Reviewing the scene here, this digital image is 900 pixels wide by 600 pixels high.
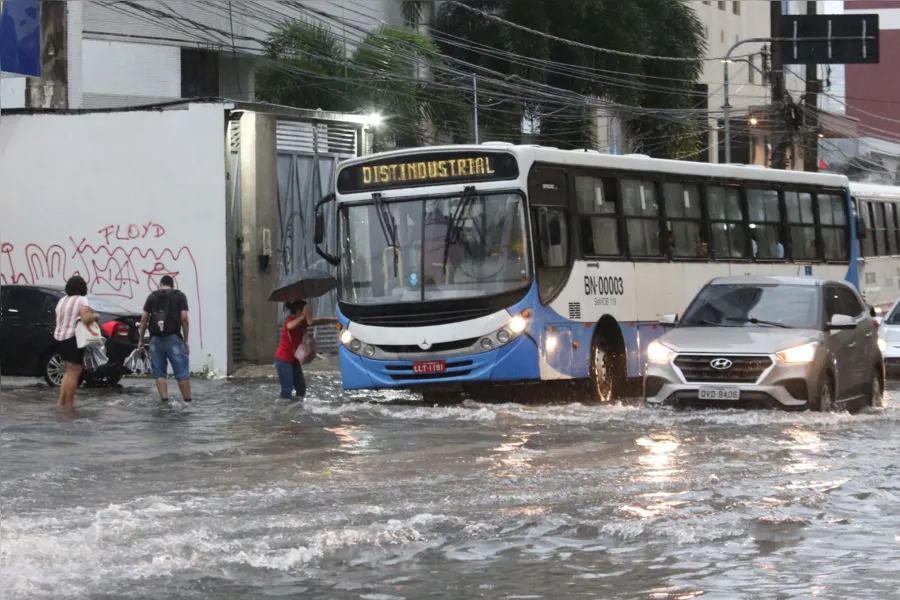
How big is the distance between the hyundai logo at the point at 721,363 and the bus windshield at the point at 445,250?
9.33 feet

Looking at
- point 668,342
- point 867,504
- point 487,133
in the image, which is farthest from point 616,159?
point 487,133

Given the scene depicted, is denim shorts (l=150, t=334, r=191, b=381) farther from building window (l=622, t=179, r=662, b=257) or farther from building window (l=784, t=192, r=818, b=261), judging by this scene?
building window (l=784, t=192, r=818, b=261)

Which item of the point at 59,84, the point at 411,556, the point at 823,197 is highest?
the point at 59,84

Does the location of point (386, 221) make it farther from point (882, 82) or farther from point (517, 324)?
point (882, 82)

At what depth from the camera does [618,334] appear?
835 inches

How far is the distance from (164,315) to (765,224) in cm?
893

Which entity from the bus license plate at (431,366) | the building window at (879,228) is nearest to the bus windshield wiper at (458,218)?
the bus license plate at (431,366)

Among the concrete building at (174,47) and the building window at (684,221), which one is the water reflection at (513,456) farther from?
the concrete building at (174,47)

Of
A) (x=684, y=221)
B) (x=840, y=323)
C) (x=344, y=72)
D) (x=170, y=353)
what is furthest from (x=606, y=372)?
(x=344, y=72)

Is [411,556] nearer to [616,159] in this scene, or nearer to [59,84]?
[616,159]

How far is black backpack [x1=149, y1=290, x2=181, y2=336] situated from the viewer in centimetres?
2055

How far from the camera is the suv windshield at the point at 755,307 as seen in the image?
18.2 meters

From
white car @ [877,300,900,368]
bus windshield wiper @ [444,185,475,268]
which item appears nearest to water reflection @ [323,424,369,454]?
bus windshield wiper @ [444,185,475,268]

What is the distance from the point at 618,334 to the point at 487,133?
1151 inches
